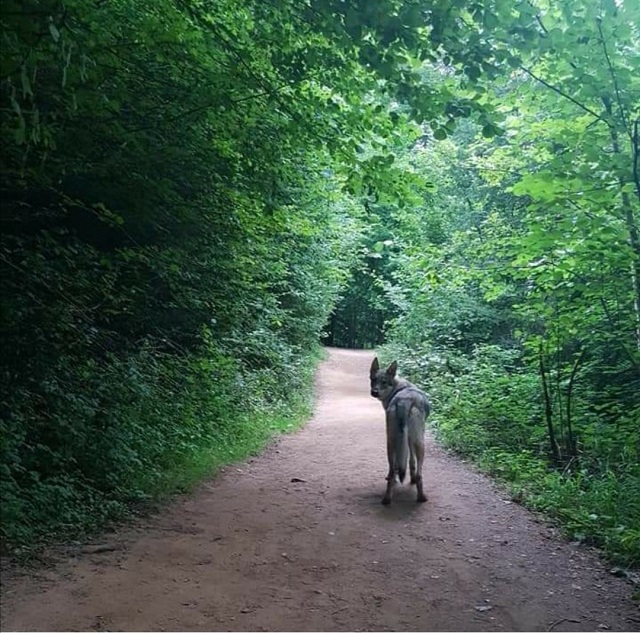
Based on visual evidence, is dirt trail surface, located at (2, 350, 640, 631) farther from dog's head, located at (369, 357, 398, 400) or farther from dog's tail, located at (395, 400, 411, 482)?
dog's head, located at (369, 357, 398, 400)

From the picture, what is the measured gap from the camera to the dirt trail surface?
3834 millimetres

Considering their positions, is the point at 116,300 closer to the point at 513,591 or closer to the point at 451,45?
the point at 451,45

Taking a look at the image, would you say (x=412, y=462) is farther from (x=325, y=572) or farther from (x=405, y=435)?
(x=325, y=572)

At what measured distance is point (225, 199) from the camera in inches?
319

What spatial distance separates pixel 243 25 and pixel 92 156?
2767 millimetres

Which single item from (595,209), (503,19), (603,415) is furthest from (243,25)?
(603,415)

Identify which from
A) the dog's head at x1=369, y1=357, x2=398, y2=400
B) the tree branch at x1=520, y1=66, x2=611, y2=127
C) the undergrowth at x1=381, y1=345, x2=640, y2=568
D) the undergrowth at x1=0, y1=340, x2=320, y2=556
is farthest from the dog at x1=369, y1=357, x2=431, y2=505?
the tree branch at x1=520, y1=66, x2=611, y2=127

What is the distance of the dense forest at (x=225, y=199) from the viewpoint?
5.22 m

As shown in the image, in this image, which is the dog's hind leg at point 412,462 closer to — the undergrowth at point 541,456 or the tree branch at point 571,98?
the undergrowth at point 541,456

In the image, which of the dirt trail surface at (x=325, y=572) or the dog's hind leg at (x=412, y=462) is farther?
the dog's hind leg at (x=412, y=462)

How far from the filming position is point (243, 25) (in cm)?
721

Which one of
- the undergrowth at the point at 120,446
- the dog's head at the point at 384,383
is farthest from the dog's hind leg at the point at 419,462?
the undergrowth at the point at 120,446

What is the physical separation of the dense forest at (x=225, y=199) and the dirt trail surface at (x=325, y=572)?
546mm

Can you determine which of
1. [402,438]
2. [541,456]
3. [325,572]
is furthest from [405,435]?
[541,456]
